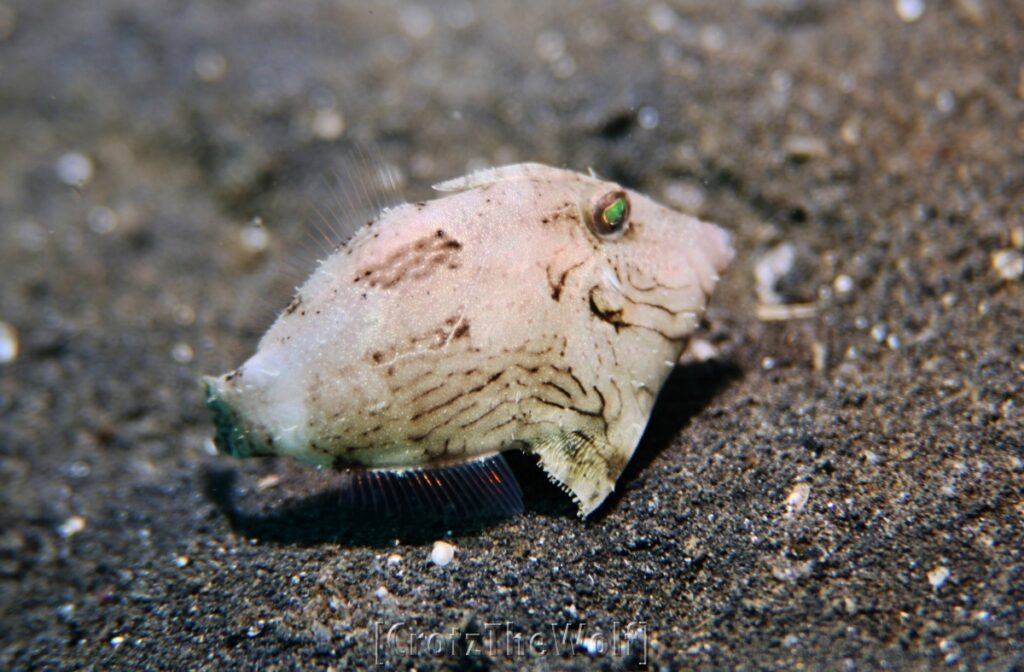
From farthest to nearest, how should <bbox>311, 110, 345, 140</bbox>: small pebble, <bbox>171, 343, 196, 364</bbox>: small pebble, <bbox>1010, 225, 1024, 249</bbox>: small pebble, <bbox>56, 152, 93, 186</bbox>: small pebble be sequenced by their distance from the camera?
<bbox>56, 152, 93, 186</bbox>: small pebble
<bbox>311, 110, 345, 140</bbox>: small pebble
<bbox>171, 343, 196, 364</bbox>: small pebble
<bbox>1010, 225, 1024, 249</bbox>: small pebble

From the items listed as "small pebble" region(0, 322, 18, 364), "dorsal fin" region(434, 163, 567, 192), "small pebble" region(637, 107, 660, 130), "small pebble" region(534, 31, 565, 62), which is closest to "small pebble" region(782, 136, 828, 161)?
"small pebble" region(637, 107, 660, 130)

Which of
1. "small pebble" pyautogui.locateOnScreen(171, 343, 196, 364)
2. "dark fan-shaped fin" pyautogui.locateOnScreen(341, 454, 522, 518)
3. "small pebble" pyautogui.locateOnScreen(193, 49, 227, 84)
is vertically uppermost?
"small pebble" pyautogui.locateOnScreen(193, 49, 227, 84)

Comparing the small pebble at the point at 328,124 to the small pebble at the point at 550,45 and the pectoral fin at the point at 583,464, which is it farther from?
the pectoral fin at the point at 583,464

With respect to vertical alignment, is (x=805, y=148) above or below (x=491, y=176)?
below

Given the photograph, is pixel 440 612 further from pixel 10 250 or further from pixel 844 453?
pixel 10 250

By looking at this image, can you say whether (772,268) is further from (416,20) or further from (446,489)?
(416,20)

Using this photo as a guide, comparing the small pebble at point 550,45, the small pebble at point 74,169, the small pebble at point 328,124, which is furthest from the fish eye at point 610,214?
the small pebble at point 74,169

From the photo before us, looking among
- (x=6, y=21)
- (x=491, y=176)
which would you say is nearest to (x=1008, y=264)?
(x=491, y=176)

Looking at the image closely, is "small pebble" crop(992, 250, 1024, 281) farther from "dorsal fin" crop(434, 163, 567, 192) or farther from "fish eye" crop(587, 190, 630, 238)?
"dorsal fin" crop(434, 163, 567, 192)
